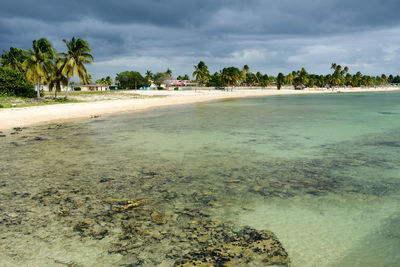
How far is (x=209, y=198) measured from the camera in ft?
24.0

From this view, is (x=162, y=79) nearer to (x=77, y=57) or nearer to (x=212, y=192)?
(x=77, y=57)

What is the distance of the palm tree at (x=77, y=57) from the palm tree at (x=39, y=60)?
7.84 feet

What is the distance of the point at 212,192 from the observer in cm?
775

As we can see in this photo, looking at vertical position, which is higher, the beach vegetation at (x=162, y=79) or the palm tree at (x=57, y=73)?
the beach vegetation at (x=162, y=79)

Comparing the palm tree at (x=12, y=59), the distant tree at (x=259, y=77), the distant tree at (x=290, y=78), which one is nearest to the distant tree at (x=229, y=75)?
the distant tree at (x=259, y=77)

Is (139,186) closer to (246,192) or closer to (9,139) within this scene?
(246,192)

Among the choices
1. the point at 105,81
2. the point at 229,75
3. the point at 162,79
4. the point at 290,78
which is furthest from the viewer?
the point at 290,78

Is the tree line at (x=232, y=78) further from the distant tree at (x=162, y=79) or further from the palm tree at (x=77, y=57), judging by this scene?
the palm tree at (x=77, y=57)

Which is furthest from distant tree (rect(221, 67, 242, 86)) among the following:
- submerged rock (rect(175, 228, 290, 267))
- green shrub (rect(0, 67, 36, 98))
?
submerged rock (rect(175, 228, 290, 267))

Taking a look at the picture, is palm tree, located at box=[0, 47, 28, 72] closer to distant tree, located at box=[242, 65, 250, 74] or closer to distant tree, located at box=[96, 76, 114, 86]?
distant tree, located at box=[96, 76, 114, 86]

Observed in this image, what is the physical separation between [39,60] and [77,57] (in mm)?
5628

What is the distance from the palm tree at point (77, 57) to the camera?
46.4m

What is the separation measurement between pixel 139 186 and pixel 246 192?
3.05 meters

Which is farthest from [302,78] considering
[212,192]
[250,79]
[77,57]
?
[212,192]
